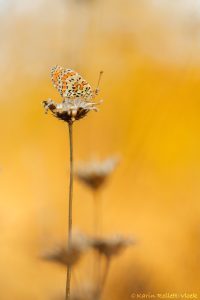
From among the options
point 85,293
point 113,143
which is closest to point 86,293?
point 85,293

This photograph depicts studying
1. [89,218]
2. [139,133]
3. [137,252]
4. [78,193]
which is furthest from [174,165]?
[137,252]

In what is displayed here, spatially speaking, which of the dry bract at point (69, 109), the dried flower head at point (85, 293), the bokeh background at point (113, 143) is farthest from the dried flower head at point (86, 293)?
the dry bract at point (69, 109)

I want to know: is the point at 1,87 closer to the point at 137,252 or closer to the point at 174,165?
the point at 174,165

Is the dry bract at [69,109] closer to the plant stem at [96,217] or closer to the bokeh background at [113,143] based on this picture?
the plant stem at [96,217]

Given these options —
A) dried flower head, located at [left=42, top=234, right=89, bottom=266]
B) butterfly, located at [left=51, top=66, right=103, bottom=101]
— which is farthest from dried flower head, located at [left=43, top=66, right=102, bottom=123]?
dried flower head, located at [left=42, top=234, right=89, bottom=266]

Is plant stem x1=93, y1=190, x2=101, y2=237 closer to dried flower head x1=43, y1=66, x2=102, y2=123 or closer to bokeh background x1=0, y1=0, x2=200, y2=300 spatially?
bokeh background x1=0, y1=0, x2=200, y2=300
